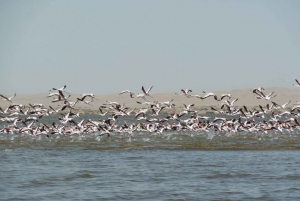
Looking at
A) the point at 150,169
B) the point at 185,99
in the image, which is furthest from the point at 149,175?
the point at 185,99

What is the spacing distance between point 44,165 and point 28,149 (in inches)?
278

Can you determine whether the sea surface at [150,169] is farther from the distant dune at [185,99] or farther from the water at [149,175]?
the distant dune at [185,99]

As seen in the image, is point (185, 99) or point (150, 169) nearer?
point (150, 169)

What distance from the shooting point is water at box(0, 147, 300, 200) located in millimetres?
18906

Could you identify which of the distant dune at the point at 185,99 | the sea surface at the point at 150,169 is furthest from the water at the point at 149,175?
the distant dune at the point at 185,99

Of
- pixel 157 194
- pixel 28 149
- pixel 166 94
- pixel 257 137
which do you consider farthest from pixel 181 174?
pixel 166 94

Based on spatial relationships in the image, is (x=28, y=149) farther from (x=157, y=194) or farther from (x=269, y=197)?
(x=269, y=197)

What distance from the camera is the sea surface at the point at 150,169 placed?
19.1 m

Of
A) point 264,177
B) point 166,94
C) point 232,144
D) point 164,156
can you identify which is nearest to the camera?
point 264,177

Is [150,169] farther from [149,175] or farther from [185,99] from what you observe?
[185,99]

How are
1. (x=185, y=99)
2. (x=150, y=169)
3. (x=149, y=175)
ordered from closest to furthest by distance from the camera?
1. (x=149, y=175)
2. (x=150, y=169)
3. (x=185, y=99)

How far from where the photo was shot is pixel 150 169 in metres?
24.2

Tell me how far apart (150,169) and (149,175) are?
161 cm

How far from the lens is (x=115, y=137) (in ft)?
135
